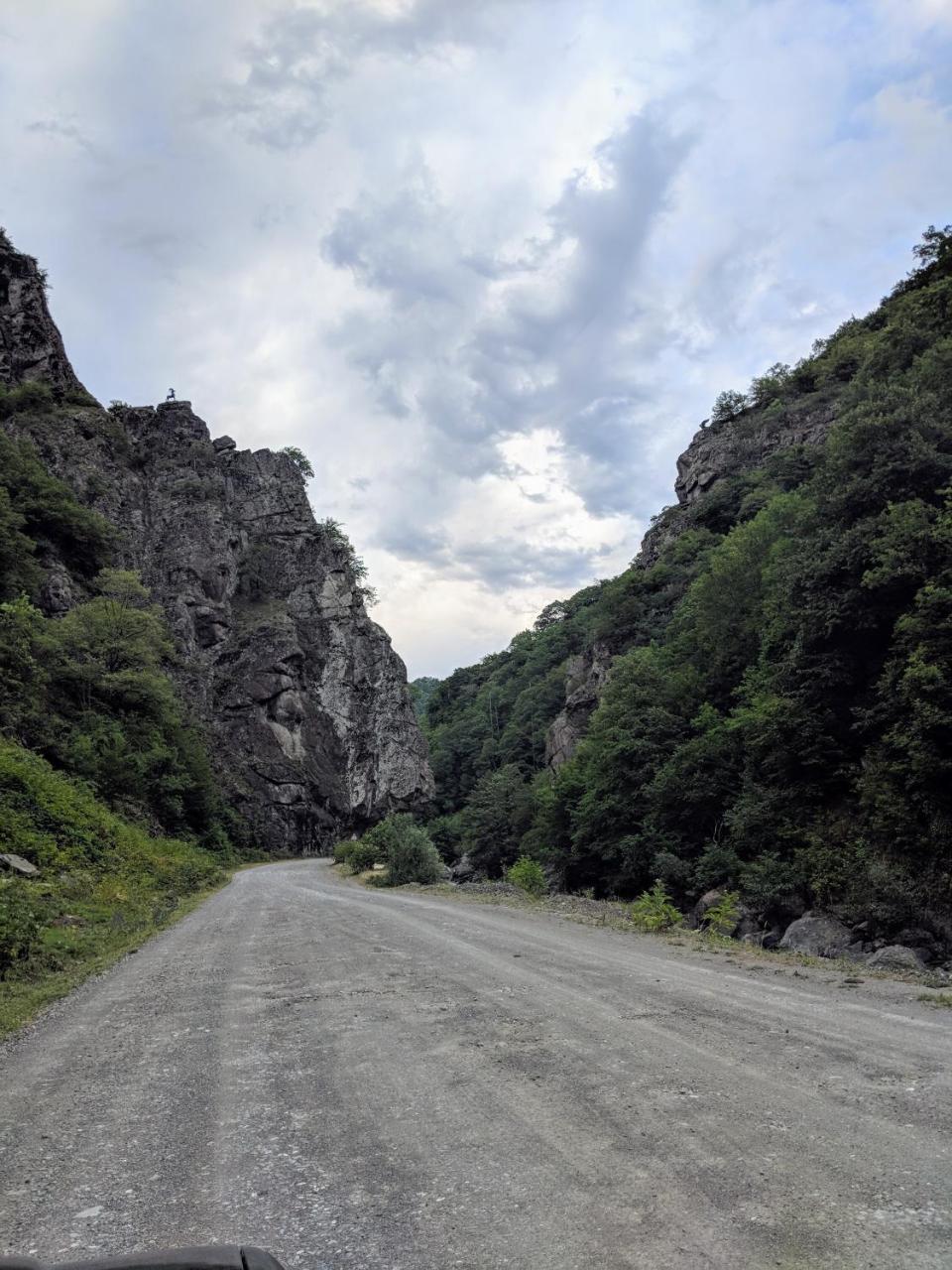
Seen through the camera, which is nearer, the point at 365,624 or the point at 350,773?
the point at 350,773

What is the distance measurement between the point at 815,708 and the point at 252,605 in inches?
2190

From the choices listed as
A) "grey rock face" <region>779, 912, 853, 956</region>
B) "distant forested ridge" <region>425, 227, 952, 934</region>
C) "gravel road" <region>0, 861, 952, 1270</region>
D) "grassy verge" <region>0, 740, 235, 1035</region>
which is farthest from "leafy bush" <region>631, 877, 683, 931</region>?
"grassy verge" <region>0, 740, 235, 1035</region>

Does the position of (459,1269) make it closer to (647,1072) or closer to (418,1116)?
(418,1116)

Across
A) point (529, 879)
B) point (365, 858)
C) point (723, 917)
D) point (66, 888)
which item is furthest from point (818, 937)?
point (365, 858)

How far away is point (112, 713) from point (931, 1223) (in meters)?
34.6

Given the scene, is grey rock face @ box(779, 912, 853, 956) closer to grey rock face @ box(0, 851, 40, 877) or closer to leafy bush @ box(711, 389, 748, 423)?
grey rock face @ box(0, 851, 40, 877)

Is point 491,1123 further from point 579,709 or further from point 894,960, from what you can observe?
point 579,709

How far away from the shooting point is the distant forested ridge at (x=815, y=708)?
14.6 m

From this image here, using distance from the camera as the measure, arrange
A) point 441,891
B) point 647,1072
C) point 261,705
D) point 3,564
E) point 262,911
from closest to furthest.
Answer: point 647,1072, point 262,911, point 441,891, point 3,564, point 261,705

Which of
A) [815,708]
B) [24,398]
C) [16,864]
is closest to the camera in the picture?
[16,864]

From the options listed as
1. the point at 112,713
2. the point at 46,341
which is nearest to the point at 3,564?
the point at 112,713

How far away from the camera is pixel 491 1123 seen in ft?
12.8

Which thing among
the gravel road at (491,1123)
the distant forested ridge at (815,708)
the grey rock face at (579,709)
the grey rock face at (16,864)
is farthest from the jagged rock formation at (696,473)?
the gravel road at (491,1123)

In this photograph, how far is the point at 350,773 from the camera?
62812 millimetres
